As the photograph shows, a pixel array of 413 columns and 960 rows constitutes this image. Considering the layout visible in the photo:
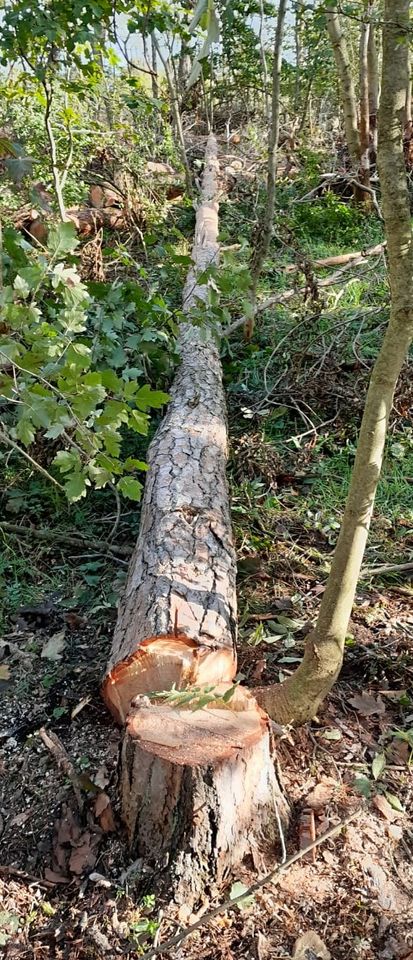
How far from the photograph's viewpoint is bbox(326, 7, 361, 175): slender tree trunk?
5.79 m

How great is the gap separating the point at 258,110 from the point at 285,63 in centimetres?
101

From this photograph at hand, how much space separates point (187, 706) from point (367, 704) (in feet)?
2.45

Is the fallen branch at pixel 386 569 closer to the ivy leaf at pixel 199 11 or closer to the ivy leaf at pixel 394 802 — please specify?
the ivy leaf at pixel 394 802

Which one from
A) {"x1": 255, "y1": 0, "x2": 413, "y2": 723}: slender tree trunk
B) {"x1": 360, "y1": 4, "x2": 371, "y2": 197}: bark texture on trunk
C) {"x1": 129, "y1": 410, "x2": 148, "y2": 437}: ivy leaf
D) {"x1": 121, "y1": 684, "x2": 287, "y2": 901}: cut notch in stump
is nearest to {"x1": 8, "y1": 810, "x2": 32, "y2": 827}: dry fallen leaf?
{"x1": 121, "y1": 684, "x2": 287, "y2": 901}: cut notch in stump

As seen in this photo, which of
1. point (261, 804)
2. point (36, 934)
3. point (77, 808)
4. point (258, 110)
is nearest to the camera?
point (36, 934)

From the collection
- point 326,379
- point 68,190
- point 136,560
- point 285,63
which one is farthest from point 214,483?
point 285,63

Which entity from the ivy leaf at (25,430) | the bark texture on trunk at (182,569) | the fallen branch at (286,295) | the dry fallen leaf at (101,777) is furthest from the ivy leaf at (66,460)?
the fallen branch at (286,295)

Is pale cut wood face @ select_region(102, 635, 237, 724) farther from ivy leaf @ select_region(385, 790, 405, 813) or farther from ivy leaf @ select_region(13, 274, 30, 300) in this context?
ivy leaf @ select_region(13, 274, 30, 300)

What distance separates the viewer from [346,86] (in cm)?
618

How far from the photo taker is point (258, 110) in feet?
34.5

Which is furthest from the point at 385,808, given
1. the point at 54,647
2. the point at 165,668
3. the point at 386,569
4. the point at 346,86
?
the point at 346,86

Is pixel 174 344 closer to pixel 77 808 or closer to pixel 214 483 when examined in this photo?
pixel 214 483

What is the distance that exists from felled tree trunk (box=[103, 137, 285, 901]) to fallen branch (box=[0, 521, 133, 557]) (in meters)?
0.37

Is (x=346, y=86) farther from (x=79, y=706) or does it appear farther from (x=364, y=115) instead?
(x=79, y=706)
